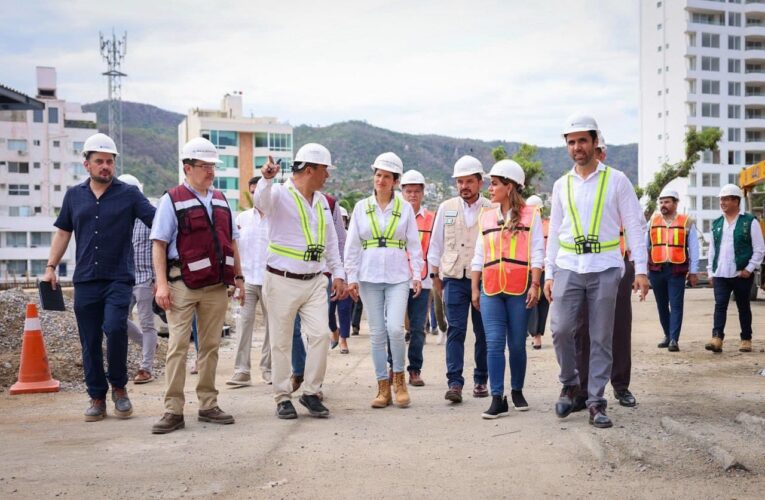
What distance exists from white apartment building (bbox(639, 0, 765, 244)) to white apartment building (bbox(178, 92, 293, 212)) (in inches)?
1542

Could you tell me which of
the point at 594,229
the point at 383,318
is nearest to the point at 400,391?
the point at 383,318

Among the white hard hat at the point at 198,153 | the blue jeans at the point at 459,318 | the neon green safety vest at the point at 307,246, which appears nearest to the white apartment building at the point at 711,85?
the blue jeans at the point at 459,318

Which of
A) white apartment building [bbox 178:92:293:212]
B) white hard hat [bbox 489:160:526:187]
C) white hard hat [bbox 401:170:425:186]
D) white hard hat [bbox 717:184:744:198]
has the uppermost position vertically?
white apartment building [bbox 178:92:293:212]

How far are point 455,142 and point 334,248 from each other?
157981mm

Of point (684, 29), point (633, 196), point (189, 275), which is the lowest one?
point (189, 275)

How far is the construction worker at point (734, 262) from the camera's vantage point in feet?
35.7

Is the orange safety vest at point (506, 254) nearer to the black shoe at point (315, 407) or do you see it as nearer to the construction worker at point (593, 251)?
the construction worker at point (593, 251)

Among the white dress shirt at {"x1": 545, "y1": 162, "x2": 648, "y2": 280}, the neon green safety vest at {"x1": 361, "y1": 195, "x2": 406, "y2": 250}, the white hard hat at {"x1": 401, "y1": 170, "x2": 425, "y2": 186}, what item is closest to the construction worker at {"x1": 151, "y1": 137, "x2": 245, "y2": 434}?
the neon green safety vest at {"x1": 361, "y1": 195, "x2": 406, "y2": 250}

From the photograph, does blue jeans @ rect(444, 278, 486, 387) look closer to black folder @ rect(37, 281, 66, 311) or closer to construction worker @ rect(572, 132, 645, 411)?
construction worker @ rect(572, 132, 645, 411)

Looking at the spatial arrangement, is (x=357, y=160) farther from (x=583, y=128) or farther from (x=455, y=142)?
(x=583, y=128)

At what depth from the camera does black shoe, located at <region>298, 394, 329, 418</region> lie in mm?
6910

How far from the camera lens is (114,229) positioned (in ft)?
23.1

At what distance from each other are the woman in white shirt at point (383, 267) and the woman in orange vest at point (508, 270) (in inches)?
30.5

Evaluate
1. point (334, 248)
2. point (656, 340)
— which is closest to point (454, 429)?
point (334, 248)
